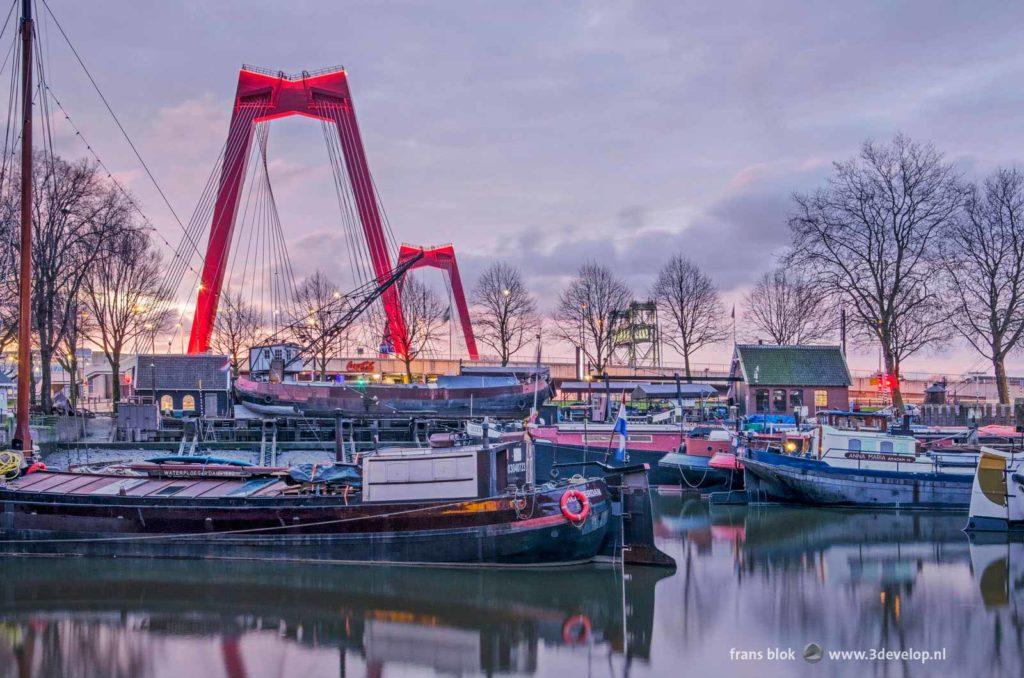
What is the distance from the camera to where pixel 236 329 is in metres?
66.1

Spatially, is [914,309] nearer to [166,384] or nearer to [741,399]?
[741,399]

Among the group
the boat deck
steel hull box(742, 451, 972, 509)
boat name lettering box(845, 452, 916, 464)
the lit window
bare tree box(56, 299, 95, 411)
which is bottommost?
steel hull box(742, 451, 972, 509)

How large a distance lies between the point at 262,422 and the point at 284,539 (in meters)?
20.1

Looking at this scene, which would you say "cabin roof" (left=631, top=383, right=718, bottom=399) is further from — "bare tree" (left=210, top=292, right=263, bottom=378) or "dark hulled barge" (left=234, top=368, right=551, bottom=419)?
"bare tree" (left=210, top=292, right=263, bottom=378)

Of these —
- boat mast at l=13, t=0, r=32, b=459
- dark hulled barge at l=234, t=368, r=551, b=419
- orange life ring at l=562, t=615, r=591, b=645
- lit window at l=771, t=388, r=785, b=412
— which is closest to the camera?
orange life ring at l=562, t=615, r=591, b=645

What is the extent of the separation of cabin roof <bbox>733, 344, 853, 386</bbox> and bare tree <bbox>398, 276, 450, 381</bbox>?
22.0 meters

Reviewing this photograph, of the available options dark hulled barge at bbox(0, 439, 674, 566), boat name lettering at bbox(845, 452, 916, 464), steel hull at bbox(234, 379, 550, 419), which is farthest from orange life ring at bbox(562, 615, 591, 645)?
steel hull at bbox(234, 379, 550, 419)

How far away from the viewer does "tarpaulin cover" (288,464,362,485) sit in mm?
20625

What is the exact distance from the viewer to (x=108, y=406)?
190 feet

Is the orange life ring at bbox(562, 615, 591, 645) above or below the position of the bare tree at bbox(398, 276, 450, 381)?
below

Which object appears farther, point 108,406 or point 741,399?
point 108,406

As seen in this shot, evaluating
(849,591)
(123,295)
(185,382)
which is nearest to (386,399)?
(185,382)

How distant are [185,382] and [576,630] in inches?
1351

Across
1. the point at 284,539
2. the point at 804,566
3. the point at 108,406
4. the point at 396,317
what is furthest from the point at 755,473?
the point at 108,406
